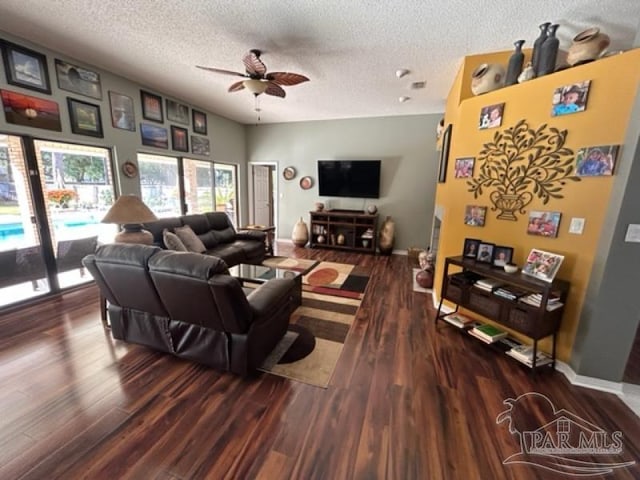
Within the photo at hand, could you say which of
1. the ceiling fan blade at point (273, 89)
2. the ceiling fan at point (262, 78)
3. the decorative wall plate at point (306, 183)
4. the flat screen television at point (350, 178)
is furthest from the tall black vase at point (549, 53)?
the decorative wall plate at point (306, 183)

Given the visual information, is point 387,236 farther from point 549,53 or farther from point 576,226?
point 549,53

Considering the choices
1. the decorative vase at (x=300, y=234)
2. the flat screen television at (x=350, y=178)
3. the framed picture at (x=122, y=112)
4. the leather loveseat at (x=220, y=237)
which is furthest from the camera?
the decorative vase at (x=300, y=234)

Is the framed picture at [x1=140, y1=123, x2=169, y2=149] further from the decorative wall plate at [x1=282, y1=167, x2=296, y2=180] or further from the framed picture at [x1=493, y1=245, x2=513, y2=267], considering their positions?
the framed picture at [x1=493, y1=245, x2=513, y2=267]

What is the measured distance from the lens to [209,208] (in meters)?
5.88

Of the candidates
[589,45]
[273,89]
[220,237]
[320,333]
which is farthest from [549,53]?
[220,237]

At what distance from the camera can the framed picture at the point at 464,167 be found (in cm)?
277

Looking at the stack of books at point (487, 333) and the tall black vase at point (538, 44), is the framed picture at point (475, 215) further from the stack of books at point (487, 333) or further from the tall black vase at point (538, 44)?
the tall black vase at point (538, 44)

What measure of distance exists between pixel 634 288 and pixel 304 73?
151 inches

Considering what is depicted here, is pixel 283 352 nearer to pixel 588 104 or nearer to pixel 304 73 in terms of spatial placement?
pixel 588 104

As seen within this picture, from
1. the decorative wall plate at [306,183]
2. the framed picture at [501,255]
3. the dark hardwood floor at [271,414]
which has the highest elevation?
the decorative wall plate at [306,183]

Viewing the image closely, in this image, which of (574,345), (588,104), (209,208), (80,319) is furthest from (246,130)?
(574,345)

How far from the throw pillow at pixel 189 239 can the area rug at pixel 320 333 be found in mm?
1676

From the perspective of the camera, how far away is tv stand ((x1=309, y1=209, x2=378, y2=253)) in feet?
18.8

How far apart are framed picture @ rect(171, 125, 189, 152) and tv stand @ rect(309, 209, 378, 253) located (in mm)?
2839
